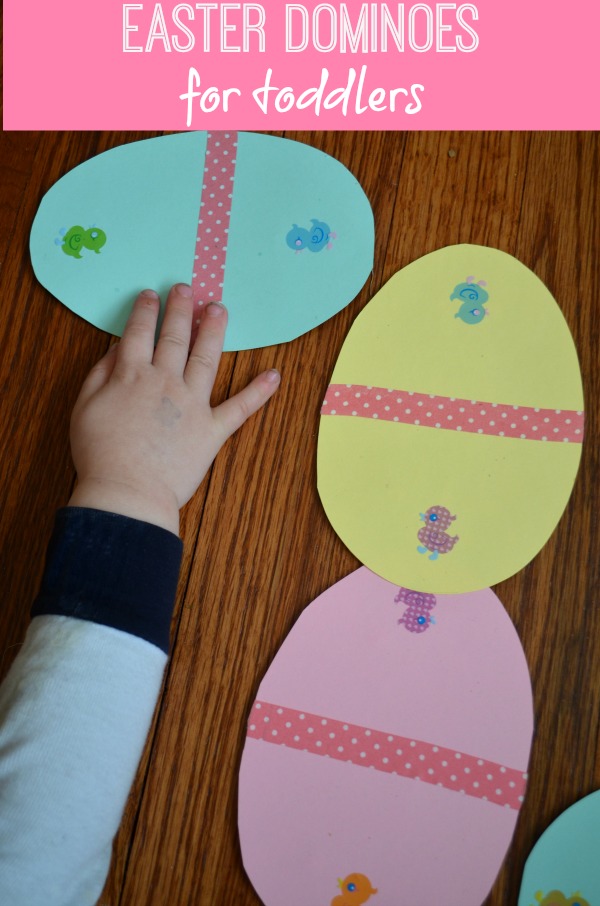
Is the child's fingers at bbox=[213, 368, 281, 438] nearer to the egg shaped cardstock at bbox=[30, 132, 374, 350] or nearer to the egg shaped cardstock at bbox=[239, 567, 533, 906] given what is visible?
the egg shaped cardstock at bbox=[30, 132, 374, 350]

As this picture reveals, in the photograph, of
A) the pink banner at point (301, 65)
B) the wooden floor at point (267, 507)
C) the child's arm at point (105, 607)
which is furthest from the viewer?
the pink banner at point (301, 65)

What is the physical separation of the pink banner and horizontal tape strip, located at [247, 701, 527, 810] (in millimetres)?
528

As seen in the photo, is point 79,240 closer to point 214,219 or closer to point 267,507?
point 214,219

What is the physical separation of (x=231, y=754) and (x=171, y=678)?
76 mm

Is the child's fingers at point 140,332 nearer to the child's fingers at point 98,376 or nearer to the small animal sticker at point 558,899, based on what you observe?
the child's fingers at point 98,376

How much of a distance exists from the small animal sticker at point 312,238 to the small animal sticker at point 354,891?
0.51 metres

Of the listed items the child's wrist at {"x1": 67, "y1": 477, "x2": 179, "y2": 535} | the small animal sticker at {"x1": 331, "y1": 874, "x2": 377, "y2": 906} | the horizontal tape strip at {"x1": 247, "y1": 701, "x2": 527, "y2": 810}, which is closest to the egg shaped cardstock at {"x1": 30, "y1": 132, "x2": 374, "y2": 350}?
the child's wrist at {"x1": 67, "y1": 477, "x2": 179, "y2": 535}

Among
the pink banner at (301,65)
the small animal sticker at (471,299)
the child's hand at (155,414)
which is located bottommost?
the child's hand at (155,414)

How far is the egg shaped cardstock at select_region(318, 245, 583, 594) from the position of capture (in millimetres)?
643

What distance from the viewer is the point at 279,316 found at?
2.28 feet

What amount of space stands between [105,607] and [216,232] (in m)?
0.35

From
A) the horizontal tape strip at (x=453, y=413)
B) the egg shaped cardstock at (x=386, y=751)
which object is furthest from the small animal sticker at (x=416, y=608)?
the horizontal tape strip at (x=453, y=413)

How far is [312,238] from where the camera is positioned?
71 centimetres

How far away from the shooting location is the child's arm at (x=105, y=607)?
502 mm
